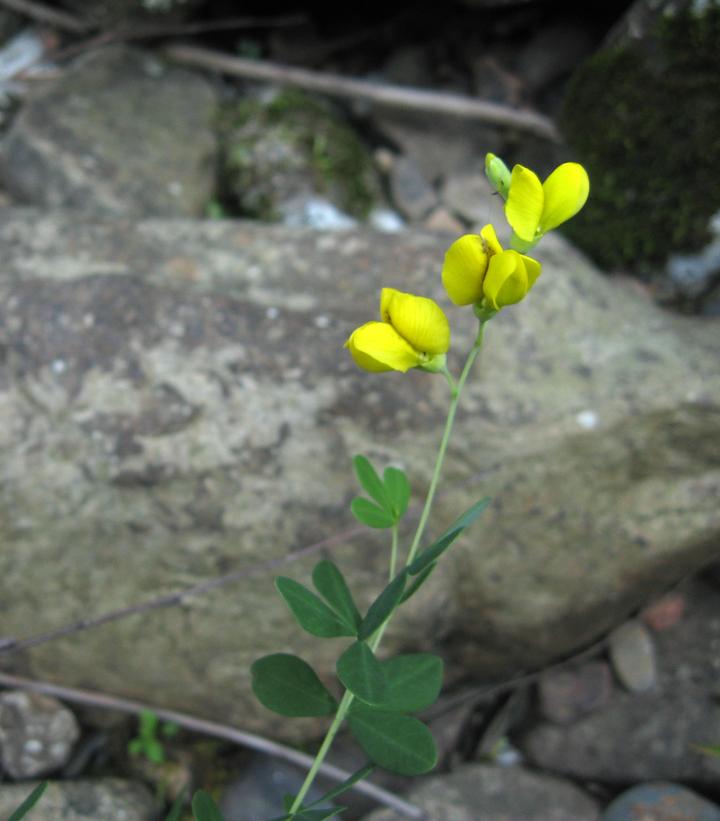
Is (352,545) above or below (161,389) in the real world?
Result: below

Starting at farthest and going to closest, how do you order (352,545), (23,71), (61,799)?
(23,71)
(352,545)
(61,799)

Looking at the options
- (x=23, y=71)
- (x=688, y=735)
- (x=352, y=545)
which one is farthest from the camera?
(x=23, y=71)

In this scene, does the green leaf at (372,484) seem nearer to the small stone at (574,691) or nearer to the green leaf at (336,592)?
the green leaf at (336,592)

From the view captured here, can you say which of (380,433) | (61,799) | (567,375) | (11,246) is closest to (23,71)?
(11,246)

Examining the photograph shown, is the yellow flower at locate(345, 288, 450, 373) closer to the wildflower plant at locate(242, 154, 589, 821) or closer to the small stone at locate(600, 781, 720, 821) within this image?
the wildflower plant at locate(242, 154, 589, 821)

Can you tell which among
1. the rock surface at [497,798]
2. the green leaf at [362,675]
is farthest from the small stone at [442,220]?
the green leaf at [362,675]

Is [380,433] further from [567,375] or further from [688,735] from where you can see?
[688,735]

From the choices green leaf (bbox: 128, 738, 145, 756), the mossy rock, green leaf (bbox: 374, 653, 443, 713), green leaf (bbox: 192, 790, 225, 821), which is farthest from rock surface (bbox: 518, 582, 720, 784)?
the mossy rock
